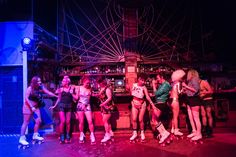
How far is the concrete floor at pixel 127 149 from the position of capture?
21.0 feet

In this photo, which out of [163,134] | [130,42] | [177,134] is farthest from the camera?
[130,42]

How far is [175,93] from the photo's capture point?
755cm

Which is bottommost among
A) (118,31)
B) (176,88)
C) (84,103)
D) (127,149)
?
(127,149)

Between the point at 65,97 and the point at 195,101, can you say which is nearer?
the point at 195,101

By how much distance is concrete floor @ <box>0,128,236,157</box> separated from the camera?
252 inches

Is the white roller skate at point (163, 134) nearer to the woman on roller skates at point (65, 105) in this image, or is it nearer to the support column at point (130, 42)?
the woman on roller skates at point (65, 105)

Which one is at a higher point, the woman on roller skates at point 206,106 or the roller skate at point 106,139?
the woman on roller skates at point 206,106

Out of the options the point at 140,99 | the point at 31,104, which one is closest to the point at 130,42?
the point at 140,99

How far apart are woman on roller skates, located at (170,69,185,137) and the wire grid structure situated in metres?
2.95

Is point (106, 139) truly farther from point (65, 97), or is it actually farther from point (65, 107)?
point (65, 97)

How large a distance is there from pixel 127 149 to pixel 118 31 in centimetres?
499

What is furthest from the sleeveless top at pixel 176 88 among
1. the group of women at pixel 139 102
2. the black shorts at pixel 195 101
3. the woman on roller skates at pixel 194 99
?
the black shorts at pixel 195 101

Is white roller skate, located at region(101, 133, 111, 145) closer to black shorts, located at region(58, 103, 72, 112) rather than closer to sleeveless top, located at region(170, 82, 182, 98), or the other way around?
black shorts, located at region(58, 103, 72, 112)

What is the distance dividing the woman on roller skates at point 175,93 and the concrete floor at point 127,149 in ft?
1.39
